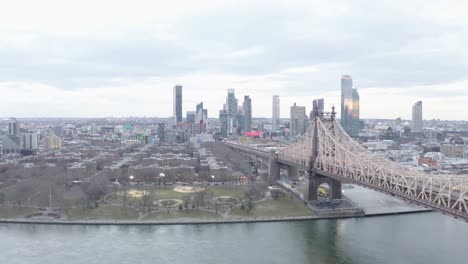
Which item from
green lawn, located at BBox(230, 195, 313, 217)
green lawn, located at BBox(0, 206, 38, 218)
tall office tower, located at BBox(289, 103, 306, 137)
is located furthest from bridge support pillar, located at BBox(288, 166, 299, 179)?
tall office tower, located at BBox(289, 103, 306, 137)

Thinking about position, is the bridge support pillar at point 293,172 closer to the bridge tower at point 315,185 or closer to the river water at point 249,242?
the bridge tower at point 315,185

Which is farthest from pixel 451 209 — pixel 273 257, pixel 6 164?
pixel 6 164

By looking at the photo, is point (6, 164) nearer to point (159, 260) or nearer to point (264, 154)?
point (264, 154)

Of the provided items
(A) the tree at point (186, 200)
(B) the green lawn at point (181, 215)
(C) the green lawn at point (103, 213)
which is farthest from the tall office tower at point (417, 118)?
(C) the green lawn at point (103, 213)

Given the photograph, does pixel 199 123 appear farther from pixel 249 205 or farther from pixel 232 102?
pixel 249 205

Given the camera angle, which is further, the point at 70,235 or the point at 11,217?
the point at 11,217
